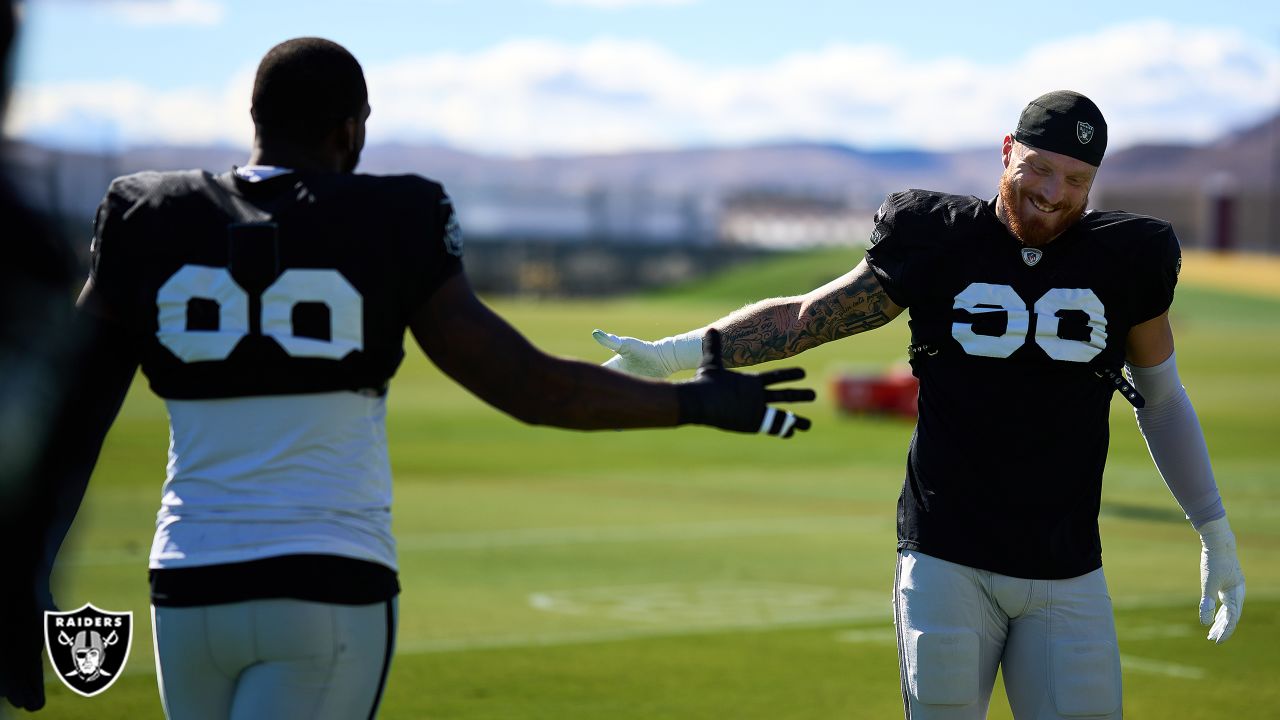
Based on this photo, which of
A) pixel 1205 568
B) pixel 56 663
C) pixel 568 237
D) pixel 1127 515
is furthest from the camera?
pixel 568 237

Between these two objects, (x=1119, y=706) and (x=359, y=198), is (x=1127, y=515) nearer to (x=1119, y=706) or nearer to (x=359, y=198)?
(x=1119, y=706)

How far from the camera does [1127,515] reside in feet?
54.4

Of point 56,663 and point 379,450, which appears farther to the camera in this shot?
point 56,663

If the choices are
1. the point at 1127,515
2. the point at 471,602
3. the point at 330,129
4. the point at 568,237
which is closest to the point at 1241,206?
the point at 568,237

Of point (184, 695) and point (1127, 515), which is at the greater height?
point (184, 695)

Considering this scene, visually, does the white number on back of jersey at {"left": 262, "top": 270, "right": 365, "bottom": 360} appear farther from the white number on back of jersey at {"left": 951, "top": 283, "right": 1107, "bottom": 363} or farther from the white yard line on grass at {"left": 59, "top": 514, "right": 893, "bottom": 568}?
the white yard line on grass at {"left": 59, "top": 514, "right": 893, "bottom": 568}

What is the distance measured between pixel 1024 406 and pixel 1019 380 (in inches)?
2.9

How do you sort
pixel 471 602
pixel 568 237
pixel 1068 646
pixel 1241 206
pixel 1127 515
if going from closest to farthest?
1. pixel 1068 646
2. pixel 471 602
3. pixel 1127 515
4. pixel 1241 206
5. pixel 568 237

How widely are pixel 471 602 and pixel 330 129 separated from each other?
25.6ft

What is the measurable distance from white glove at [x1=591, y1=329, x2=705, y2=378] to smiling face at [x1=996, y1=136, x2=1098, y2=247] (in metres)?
1.03

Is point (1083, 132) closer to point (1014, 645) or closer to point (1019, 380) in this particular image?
point (1019, 380)

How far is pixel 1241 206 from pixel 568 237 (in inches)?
2039

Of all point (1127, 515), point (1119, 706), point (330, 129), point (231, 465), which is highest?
point (330, 129)

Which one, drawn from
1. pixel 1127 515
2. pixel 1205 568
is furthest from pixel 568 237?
pixel 1205 568
